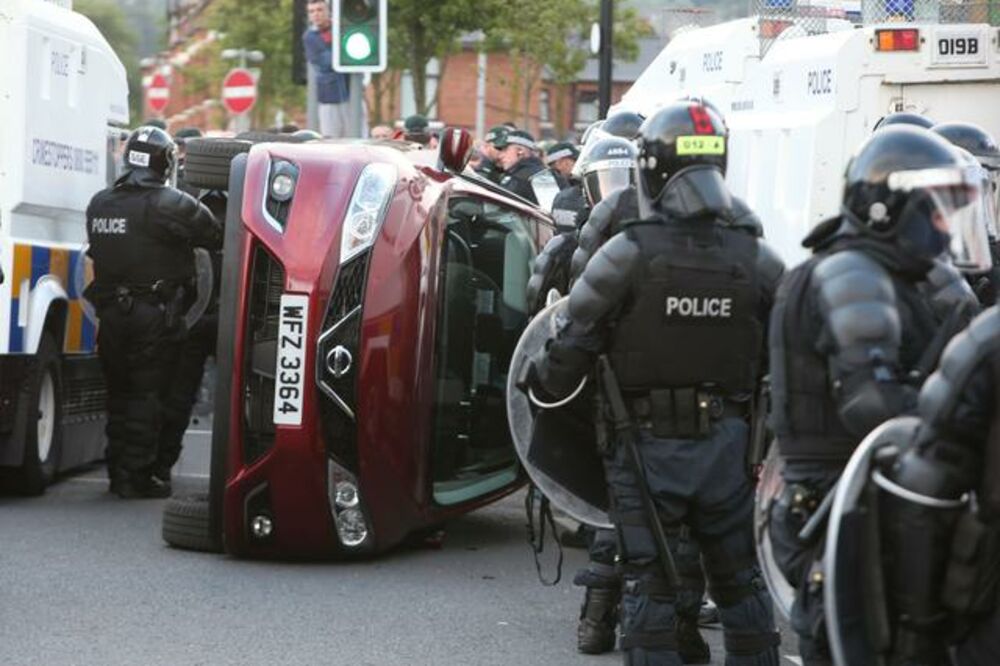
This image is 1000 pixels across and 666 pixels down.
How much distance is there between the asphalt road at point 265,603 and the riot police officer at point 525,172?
3799mm

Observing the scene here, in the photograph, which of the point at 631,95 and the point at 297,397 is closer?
the point at 297,397

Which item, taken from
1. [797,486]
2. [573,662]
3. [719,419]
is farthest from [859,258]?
[573,662]

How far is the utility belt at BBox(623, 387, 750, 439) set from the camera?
7.38 m

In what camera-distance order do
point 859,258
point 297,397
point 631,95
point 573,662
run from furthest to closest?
point 631,95 → point 297,397 → point 573,662 → point 859,258

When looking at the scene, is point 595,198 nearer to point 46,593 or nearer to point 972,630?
point 46,593

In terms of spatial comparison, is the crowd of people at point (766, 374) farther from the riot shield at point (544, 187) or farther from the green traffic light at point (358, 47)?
the green traffic light at point (358, 47)

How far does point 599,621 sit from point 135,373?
4867 mm

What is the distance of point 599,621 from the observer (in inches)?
356

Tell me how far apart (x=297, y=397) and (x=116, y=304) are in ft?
9.74

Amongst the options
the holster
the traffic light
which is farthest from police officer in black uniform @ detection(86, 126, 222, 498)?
the holster

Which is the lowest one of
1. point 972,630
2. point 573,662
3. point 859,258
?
point 573,662

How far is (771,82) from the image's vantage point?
49.9 ft

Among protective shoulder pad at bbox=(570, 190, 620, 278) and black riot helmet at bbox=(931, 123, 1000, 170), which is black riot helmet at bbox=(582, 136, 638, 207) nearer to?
protective shoulder pad at bbox=(570, 190, 620, 278)

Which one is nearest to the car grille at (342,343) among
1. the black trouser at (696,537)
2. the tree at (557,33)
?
the black trouser at (696,537)
